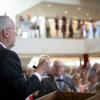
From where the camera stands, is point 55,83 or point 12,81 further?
point 55,83

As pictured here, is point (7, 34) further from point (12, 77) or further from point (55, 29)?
point (55, 29)

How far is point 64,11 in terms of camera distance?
22250mm

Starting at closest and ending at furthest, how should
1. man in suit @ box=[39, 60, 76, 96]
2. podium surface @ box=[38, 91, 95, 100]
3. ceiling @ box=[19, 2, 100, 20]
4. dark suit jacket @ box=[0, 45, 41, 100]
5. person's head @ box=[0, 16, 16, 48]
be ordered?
dark suit jacket @ box=[0, 45, 41, 100] → person's head @ box=[0, 16, 16, 48] → podium surface @ box=[38, 91, 95, 100] → man in suit @ box=[39, 60, 76, 96] → ceiling @ box=[19, 2, 100, 20]

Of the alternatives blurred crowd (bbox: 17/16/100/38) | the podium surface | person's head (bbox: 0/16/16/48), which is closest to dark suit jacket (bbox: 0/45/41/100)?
person's head (bbox: 0/16/16/48)

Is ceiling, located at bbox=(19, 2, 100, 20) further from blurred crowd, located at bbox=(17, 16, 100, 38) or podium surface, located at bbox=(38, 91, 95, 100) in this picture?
podium surface, located at bbox=(38, 91, 95, 100)

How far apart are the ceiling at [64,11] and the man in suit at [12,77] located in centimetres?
1716

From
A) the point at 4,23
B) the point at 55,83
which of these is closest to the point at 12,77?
the point at 4,23

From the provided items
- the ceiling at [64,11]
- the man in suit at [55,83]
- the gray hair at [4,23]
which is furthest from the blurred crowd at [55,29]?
the gray hair at [4,23]

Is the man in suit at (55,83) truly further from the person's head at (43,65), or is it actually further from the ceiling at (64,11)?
the ceiling at (64,11)

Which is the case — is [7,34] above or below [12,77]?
above

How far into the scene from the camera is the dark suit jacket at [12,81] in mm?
2412

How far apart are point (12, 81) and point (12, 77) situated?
3cm

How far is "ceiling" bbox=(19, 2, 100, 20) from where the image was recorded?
20609 millimetres

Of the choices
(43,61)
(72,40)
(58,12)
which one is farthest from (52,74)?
(58,12)
